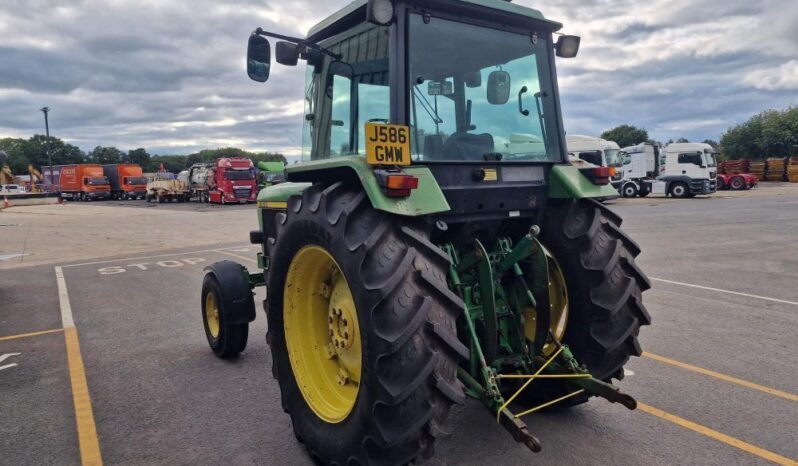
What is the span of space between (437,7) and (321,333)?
7.42 feet

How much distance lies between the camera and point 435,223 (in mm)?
3336

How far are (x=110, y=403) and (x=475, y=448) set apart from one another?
2.97 meters

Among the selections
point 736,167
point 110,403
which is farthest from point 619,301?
point 736,167

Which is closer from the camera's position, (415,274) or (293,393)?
(415,274)

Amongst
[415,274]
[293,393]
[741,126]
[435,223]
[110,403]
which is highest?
[741,126]

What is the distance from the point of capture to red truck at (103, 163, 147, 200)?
47.9 m

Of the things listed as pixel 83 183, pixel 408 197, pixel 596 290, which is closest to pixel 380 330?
pixel 408 197

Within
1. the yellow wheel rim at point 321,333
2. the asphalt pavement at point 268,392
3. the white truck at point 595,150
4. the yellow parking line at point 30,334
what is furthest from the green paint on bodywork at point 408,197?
the white truck at point 595,150

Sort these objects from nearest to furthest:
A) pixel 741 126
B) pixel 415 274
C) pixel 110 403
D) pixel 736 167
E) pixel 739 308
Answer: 1. pixel 415 274
2. pixel 110 403
3. pixel 739 308
4. pixel 736 167
5. pixel 741 126

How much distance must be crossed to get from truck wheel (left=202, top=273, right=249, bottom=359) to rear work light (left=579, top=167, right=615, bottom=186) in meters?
3.39

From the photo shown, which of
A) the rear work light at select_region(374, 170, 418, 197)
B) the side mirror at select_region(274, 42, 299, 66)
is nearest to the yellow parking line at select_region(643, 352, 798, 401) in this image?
the rear work light at select_region(374, 170, 418, 197)

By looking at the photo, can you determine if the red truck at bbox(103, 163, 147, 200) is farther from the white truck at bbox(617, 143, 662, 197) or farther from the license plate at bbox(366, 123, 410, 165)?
the license plate at bbox(366, 123, 410, 165)

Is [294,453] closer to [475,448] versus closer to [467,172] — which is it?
[475,448]

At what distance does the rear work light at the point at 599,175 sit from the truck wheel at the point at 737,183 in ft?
134
